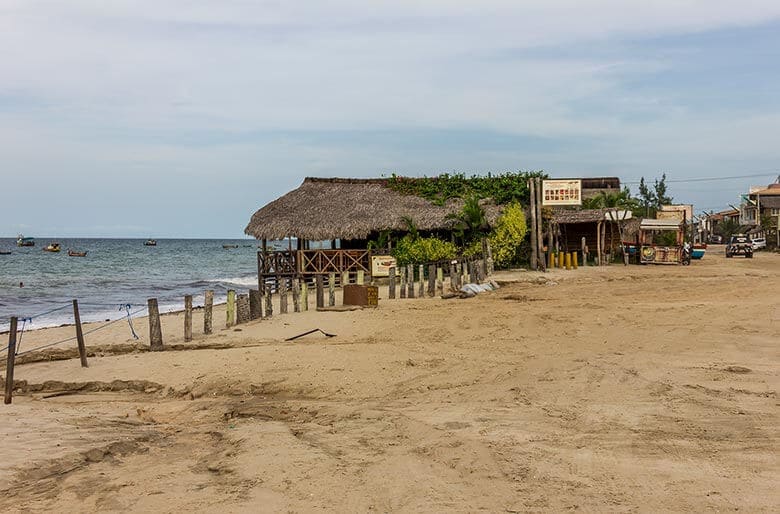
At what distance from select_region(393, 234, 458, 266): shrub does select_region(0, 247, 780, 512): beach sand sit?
34.7 feet

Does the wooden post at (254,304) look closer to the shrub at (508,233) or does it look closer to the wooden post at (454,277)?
the wooden post at (454,277)

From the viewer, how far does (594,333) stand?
12.5m

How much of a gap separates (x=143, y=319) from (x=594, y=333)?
11051 mm

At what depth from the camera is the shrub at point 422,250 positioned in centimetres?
2482

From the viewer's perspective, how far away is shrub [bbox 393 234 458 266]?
81.4 feet

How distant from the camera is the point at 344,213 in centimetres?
2652

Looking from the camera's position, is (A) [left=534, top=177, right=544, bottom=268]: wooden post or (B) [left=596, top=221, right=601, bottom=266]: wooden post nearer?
(A) [left=534, top=177, right=544, bottom=268]: wooden post

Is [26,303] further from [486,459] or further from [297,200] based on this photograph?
[486,459]

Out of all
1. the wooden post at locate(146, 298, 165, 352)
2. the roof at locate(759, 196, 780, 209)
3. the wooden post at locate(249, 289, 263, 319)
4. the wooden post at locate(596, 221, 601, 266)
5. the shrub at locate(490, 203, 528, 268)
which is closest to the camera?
the wooden post at locate(146, 298, 165, 352)

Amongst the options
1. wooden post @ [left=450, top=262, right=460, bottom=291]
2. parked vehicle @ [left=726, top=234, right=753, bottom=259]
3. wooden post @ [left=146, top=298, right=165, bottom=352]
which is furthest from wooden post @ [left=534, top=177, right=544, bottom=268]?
wooden post @ [left=146, top=298, right=165, bottom=352]

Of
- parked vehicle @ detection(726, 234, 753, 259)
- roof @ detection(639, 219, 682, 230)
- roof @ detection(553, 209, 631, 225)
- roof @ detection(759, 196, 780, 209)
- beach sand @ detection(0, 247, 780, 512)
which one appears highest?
roof @ detection(759, 196, 780, 209)

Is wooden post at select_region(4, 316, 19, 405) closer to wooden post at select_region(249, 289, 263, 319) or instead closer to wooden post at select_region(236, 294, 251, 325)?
wooden post at select_region(236, 294, 251, 325)

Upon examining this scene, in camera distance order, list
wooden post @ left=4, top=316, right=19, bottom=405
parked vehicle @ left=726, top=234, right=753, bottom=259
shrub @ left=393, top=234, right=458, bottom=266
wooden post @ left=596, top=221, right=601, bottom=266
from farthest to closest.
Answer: parked vehicle @ left=726, top=234, right=753, bottom=259
wooden post @ left=596, top=221, right=601, bottom=266
shrub @ left=393, top=234, right=458, bottom=266
wooden post @ left=4, top=316, right=19, bottom=405

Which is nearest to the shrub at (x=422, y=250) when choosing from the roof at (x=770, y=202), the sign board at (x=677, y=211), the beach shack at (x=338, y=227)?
the beach shack at (x=338, y=227)
